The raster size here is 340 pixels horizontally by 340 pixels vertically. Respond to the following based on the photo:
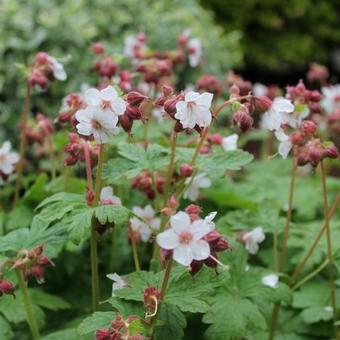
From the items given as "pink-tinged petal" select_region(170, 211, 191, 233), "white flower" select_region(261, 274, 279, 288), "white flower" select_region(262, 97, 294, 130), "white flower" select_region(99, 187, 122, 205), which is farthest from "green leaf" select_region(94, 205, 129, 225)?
"white flower" select_region(261, 274, 279, 288)

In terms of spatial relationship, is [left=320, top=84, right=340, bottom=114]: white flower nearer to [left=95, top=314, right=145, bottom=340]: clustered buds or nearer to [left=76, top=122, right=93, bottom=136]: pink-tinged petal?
[left=76, top=122, right=93, bottom=136]: pink-tinged petal

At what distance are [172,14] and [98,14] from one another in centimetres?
57

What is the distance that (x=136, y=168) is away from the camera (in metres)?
1.80

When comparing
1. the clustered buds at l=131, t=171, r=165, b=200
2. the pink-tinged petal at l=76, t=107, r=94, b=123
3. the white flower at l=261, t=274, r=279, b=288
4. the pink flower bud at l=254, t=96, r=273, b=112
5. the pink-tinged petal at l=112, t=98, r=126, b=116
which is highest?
the pink-tinged petal at l=112, t=98, r=126, b=116

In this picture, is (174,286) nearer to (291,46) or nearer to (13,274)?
(13,274)

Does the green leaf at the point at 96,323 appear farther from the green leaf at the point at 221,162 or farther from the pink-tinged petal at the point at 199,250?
the green leaf at the point at 221,162

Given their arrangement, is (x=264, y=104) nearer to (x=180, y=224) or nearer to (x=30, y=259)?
(x=180, y=224)

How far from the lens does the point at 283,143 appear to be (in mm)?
1780

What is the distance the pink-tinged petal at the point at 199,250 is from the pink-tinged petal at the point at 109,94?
1.18ft

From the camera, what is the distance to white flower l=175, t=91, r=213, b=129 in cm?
149

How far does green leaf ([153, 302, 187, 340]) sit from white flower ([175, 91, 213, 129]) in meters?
0.39

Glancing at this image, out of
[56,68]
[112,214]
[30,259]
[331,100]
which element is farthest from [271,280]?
[331,100]

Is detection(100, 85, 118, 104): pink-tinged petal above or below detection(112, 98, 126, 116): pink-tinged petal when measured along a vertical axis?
above

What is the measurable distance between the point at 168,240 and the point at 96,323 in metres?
0.26
